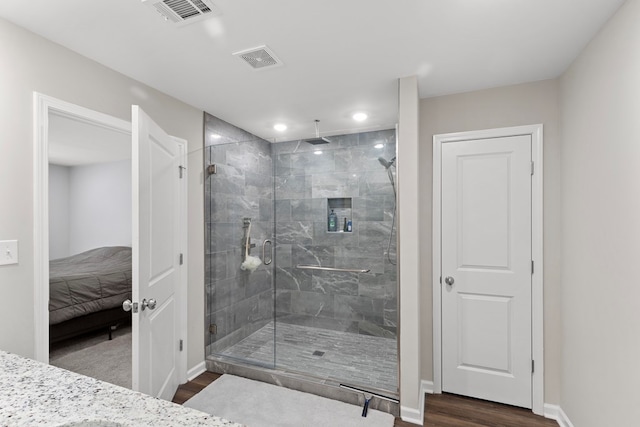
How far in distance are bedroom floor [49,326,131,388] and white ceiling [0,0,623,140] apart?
2.51 meters

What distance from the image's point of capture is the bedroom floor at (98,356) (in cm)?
287

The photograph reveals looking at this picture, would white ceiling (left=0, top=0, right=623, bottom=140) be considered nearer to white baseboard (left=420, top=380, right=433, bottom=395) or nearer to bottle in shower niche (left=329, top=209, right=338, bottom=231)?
bottle in shower niche (left=329, top=209, right=338, bottom=231)

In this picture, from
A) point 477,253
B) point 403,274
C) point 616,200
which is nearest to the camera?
point 616,200

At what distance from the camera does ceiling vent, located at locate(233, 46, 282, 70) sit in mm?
1925

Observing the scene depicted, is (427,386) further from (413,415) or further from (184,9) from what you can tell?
(184,9)

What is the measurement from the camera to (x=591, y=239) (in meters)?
1.84

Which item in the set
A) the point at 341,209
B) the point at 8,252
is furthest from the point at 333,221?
the point at 8,252

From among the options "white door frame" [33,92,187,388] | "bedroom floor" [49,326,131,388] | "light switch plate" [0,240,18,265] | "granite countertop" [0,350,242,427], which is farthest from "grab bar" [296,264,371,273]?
"granite countertop" [0,350,242,427]

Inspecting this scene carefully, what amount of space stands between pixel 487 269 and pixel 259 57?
222cm

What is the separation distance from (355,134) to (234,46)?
140cm

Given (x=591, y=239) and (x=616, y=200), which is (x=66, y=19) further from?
(x=591, y=239)

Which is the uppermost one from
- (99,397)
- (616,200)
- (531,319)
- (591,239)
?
(616,200)

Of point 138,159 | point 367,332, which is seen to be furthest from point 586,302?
point 138,159

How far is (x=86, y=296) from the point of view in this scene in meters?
3.49
